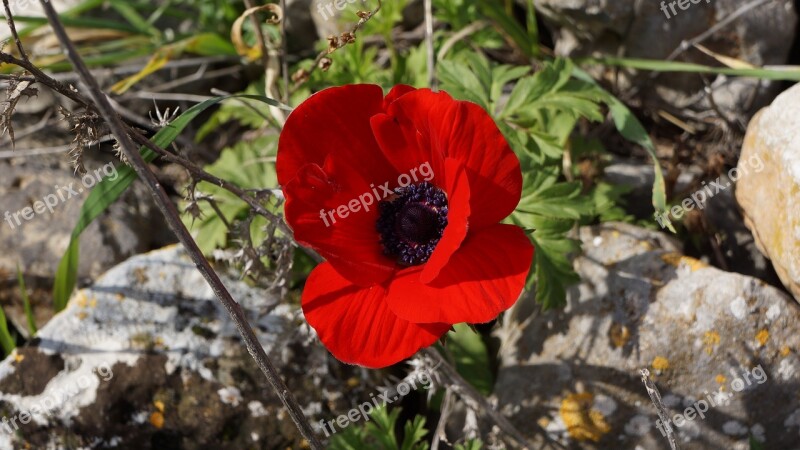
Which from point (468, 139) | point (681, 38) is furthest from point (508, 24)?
point (468, 139)

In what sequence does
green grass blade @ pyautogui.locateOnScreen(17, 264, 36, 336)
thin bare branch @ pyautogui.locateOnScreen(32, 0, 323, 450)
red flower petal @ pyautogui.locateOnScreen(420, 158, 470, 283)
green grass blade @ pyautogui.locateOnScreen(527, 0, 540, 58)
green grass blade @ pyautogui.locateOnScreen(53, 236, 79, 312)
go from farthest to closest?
green grass blade @ pyautogui.locateOnScreen(527, 0, 540, 58) → green grass blade @ pyautogui.locateOnScreen(17, 264, 36, 336) → green grass blade @ pyautogui.locateOnScreen(53, 236, 79, 312) → red flower petal @ pyautogui.locateOnScreen(420, 158, 470, 283) → thin bare branch @ pyautogui.locateOnScreen(32, 0, 323, 450)

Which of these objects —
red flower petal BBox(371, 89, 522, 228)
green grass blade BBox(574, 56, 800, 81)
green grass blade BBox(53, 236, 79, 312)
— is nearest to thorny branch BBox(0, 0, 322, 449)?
red flower petal BBox(371, 89, 522, 228)

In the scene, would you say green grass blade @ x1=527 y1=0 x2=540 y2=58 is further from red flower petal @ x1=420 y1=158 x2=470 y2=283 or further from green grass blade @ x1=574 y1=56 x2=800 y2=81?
red flower petal @ x1=420 y1=158 x2=470 y2=283

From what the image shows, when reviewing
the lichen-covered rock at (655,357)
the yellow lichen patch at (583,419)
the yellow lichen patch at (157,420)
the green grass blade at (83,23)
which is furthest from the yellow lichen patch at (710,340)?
the green grass blade at (83,23)

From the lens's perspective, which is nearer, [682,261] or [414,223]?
[414,223]

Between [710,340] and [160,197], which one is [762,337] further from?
[160,197]

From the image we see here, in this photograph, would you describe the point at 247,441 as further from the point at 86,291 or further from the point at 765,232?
the point at 765,232
